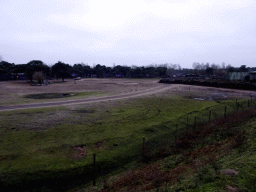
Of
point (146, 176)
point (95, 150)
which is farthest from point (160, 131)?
A: point (146, 176)

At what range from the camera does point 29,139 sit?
14.7 meters

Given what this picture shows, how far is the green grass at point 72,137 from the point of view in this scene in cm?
1133

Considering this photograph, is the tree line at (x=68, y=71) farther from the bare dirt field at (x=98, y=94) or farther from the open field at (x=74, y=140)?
the open field at (x=74, y=140)

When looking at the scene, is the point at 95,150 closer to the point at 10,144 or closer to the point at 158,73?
the point at 10,144

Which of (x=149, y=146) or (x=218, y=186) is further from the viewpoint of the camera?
(x=149, y=146)

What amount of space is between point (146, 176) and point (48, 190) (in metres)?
5.47

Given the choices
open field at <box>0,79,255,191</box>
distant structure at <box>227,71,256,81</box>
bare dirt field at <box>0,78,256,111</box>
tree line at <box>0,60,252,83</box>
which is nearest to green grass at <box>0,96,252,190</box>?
open field at <box>0,79,255,191</box>

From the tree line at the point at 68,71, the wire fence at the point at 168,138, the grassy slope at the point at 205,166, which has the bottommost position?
the wire fence at the point at 168,138

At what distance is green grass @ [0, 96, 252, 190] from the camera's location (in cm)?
1133

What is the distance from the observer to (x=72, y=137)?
15.4 m

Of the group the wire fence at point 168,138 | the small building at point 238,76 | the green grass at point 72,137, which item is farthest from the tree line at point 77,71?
the wire fence at point 168,138

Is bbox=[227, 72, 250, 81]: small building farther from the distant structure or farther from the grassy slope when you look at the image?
the grassy slope

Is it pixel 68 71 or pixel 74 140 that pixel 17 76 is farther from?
pixel 74 140

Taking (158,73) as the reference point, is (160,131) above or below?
below
